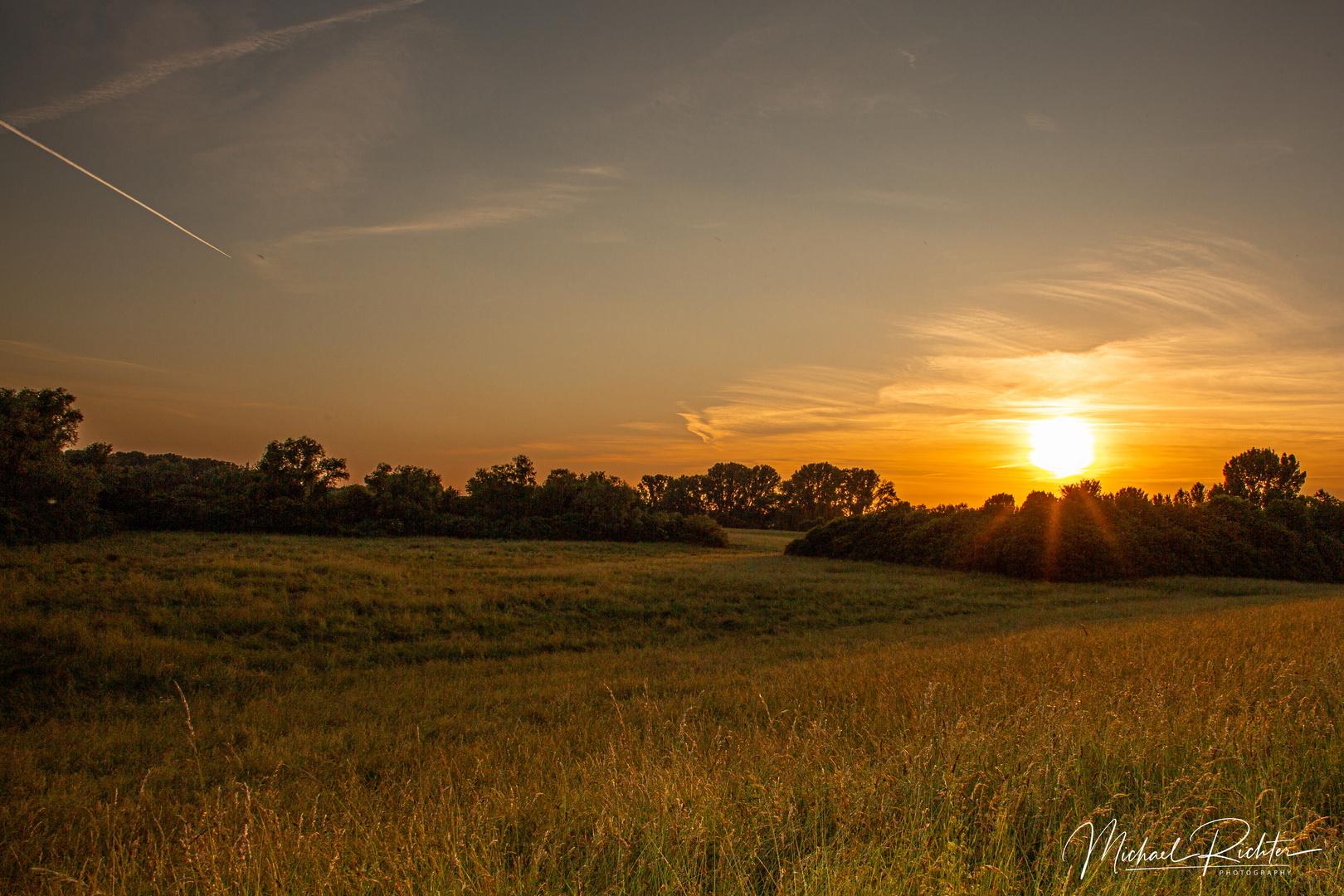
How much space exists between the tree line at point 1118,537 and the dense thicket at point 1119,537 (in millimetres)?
58

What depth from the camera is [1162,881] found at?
3.08 meters

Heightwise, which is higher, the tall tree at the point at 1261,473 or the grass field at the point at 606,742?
the tall tree at the point at 1261,473

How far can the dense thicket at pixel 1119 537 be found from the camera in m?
38.9

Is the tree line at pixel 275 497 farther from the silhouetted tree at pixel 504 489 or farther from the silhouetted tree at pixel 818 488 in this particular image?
the silhouetted tree at pixel 818 488

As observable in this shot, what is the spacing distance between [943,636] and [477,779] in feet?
51.6

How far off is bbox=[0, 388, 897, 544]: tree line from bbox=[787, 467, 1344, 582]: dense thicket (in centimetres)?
1090

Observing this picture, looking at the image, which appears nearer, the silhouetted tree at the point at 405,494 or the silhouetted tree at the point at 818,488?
the silhouetted tree at the point at 405,494

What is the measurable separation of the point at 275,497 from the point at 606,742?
53835 mm

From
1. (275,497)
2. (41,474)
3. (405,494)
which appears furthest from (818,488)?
(41,474)

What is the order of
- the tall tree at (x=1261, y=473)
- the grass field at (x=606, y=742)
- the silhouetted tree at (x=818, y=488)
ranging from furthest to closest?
the silhouetted tree at (x=818, y=488)
the tall tree at (x=1261, y=473)
the grass field at (x=606, y=742)

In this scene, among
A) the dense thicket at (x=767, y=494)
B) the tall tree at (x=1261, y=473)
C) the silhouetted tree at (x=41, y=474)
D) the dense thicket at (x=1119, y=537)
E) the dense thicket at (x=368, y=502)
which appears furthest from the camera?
the dense thicket at (x=767, y=494)

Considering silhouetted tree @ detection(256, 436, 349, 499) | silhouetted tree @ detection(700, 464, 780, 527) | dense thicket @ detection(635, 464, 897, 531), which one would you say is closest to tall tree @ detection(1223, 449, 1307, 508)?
dense thicket @ detection(635, 464, 897, 531)

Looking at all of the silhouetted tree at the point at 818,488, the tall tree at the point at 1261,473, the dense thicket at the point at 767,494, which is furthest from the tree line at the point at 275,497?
the tall tree at the point at 1261,473

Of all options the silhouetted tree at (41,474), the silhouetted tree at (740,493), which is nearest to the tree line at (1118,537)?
the silhouetted tree at (41,474)
